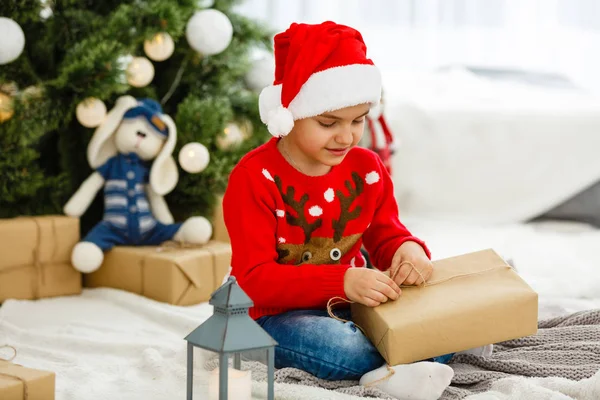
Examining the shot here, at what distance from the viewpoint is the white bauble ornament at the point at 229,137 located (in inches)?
82.2

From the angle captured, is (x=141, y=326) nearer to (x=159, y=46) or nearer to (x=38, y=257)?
(x=38, y=257)

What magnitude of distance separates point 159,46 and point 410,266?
0.97 metres

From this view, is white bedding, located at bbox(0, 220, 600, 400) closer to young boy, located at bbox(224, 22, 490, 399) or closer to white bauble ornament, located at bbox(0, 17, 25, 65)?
young boy, located at bbox(224, 22, 490, 399)

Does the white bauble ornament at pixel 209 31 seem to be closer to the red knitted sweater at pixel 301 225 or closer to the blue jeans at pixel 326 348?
the red knitted sweater at pixel 301 225

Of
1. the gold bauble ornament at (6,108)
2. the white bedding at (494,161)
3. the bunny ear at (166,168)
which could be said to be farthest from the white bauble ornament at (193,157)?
the white bedding at (494,161)

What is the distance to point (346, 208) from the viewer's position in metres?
1.43

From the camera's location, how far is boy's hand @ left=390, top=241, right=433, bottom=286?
131 centimetres

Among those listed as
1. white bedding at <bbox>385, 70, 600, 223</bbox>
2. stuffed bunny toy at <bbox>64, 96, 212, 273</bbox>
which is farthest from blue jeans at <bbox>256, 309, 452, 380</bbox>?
white bedding at <bbox>385, 70, 600, 223</bbox>

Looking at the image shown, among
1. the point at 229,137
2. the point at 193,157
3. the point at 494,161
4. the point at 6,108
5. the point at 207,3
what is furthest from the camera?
the point at 494,161

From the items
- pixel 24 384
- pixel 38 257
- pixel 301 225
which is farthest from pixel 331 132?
pixel 38 257

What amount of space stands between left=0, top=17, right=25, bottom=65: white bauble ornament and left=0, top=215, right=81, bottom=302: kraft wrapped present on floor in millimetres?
372

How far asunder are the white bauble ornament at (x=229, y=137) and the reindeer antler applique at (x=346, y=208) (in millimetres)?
701

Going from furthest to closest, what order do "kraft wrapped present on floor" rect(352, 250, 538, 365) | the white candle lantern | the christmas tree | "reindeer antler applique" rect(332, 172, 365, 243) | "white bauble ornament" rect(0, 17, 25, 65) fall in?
the christmas tree
"white bauble ornament" rect(0, 17, 25, 65)
"reindeer antler applique" rect(332, 172, 365, 243)
"kraft wrapped present on floor" rect(352, 250, 538, 365)
the white candle lantern

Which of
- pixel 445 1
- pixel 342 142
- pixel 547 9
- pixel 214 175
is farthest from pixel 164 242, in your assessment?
pixel 547 9
